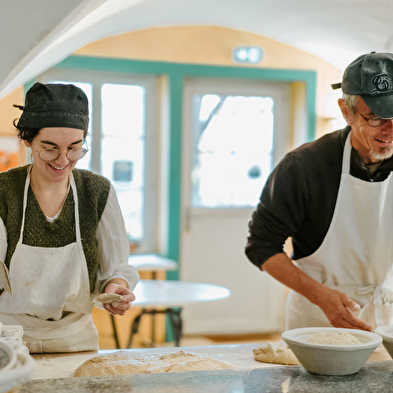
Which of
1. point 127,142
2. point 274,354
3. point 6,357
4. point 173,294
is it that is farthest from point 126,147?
point 6,357

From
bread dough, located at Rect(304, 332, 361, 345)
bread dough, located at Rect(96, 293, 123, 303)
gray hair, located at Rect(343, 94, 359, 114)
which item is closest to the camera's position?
bread dough, located at Rect(304, 332, 361, 345)

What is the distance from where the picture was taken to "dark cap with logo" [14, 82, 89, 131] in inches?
59.0

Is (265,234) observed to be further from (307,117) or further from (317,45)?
(307,117)

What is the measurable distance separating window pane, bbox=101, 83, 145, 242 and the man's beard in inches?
131

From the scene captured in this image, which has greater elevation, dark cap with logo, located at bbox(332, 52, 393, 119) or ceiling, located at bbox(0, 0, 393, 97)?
ceiling, located at bbox(0, 0, 393, 97)

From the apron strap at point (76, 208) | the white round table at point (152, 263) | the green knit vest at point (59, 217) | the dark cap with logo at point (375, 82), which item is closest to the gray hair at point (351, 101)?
the dark cap with logo at point (375, 82)

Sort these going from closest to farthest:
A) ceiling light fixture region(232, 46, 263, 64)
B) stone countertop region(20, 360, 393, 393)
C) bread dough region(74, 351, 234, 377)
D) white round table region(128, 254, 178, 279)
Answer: stone countertop region(20, 360, 393, 393) < bread dough region(74, 351, 234, 377) < white round table region(128, 254, 178, 279) < ceiling light fixture region(232, 46, 263, 64)

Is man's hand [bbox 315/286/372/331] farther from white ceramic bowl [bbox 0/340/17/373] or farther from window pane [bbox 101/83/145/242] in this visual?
window pane [bbox 101/83/145/242]

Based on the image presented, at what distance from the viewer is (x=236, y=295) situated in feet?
17.0

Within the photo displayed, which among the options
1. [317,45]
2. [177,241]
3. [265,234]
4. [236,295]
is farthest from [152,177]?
[265,234]

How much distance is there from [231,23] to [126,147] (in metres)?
1.50

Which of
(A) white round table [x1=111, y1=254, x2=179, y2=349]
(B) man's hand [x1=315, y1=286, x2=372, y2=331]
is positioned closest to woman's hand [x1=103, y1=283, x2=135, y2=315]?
(B) man's hand [x1=315, y1=286, x2=372, y2=331]

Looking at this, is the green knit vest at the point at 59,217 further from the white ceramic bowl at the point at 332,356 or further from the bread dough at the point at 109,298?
the white ceramic bowl at the point at 332,356

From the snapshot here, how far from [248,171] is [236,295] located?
4.10 feet
